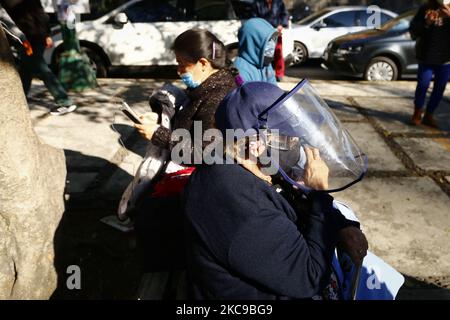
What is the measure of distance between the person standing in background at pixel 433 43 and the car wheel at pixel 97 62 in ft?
19.6

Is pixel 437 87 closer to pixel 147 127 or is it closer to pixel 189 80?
pixel 189 80

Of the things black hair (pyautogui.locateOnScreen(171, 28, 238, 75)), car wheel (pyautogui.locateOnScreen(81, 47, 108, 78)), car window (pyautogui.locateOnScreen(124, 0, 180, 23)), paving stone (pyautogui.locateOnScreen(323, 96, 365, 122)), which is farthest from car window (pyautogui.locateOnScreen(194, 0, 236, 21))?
black hair (pyautogui.locateOnScreen(171, 28, 238, 75))

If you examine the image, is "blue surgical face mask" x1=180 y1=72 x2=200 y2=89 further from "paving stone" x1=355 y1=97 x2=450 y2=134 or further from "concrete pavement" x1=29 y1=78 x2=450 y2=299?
"paving stone" x1=355 y1=97 x2=450 y2=134

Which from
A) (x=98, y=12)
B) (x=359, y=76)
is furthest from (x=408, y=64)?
(x=98, y=12)

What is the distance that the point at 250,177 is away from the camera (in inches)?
59.6

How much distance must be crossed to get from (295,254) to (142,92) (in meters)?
6.42

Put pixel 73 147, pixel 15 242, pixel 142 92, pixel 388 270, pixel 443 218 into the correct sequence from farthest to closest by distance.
Result: 1. pixel 142 92
2. pixel 73 147
3. pixel 443 218
4. pixel 15 242
5. pixel 388 270

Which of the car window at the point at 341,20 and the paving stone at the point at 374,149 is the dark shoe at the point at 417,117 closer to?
the paving stone at the point at 374,149

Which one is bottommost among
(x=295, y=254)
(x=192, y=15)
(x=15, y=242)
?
(x=15, y=242)

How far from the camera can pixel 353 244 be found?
1689mm

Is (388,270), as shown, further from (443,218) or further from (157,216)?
(443,218)

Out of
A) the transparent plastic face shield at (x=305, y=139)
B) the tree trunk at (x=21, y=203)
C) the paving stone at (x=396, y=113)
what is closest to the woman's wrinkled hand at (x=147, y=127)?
the tree trunk at (x=21, y=203)

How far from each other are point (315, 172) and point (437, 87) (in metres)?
4.56

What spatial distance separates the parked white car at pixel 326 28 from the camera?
10.6m
